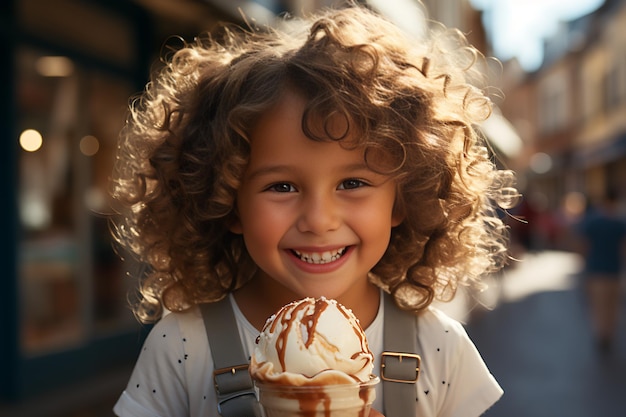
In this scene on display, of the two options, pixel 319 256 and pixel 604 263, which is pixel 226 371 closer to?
pixel 319 256

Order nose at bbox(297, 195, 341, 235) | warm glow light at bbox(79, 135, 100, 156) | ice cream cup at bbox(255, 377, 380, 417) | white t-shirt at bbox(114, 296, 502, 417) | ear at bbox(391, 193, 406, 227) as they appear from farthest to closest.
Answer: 1. warm glow light at bbox(79, 135, 100, 156)
2. ear at bbox(391, 193, 406, 227)
3. white t-shirt at bbox(114, 296, 502, 417)
4. nose at bbox(297, 195, 341, 235)
5. ice cream cup at bbox(255, 377, 380, 417)

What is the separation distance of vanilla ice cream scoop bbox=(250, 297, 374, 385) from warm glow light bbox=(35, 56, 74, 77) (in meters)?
5.91

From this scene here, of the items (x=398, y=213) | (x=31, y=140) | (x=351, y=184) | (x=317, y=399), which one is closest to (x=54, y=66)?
(x=31, y=140)

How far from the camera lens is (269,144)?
199cm

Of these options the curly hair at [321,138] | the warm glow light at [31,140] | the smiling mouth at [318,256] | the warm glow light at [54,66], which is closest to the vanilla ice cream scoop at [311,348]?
the smiling mouth at [318,256]

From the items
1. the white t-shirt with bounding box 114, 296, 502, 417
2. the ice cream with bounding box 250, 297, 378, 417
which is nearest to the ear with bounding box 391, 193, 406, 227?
the white t-shirt with bounding box 114, 296, 502, 417

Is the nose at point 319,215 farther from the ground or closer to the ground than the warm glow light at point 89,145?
closer to the ground

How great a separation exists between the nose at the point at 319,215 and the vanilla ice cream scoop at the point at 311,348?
Result: 21 centimetres

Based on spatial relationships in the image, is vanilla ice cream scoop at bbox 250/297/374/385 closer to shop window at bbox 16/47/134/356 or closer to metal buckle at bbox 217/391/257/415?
metal buckle at bbox 217/391/257/415

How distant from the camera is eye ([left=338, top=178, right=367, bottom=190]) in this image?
1.98m

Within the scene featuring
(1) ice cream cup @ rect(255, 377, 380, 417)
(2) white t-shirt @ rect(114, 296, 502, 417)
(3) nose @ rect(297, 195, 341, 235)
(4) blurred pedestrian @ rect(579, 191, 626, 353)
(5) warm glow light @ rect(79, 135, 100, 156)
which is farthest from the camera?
(4) blurred pedestrian @ rect(579, 191, 626, 353)

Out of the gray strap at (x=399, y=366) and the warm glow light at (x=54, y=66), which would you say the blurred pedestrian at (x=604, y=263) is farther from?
the gray strap at (x=399, y=366)

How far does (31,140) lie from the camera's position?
22.6 ft

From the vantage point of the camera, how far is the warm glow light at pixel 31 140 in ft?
22.0
